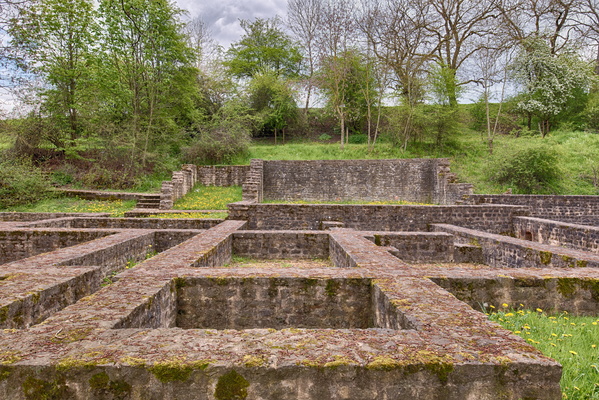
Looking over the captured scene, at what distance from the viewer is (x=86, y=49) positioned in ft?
64.2

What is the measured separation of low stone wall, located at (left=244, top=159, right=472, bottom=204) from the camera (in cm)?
1844

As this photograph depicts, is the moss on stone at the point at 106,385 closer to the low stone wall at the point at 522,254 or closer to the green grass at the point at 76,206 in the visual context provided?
the low stone wall at the point at 522,254

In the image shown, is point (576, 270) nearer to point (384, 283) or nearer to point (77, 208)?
point (384, 283)

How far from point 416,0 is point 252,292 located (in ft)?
92.4

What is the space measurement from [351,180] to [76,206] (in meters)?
14.7

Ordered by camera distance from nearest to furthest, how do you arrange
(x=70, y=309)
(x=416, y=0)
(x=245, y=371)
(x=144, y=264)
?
(x=245, y=371) < (x=70, y=309) < (x=144, y=264) < (x=416, y=0)

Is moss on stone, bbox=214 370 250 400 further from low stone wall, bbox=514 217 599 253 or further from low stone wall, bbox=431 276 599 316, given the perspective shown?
low stone wall, bbox=514 217 599 253

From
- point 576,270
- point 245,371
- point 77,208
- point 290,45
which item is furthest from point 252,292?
point 290,45

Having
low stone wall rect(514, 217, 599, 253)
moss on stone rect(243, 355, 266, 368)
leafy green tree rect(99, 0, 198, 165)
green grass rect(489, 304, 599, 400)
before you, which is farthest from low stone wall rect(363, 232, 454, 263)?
leafy green tree rect(99, 0, 198, 165)

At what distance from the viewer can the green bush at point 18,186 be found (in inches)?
610

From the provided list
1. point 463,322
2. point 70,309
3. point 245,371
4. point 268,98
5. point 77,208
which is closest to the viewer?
point 245,371

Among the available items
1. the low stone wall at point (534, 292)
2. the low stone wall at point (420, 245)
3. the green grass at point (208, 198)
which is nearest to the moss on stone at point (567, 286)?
the low stone wall at point (534, 292)

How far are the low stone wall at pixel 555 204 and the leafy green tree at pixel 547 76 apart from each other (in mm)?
13019

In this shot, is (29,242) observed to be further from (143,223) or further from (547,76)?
(547,76)
